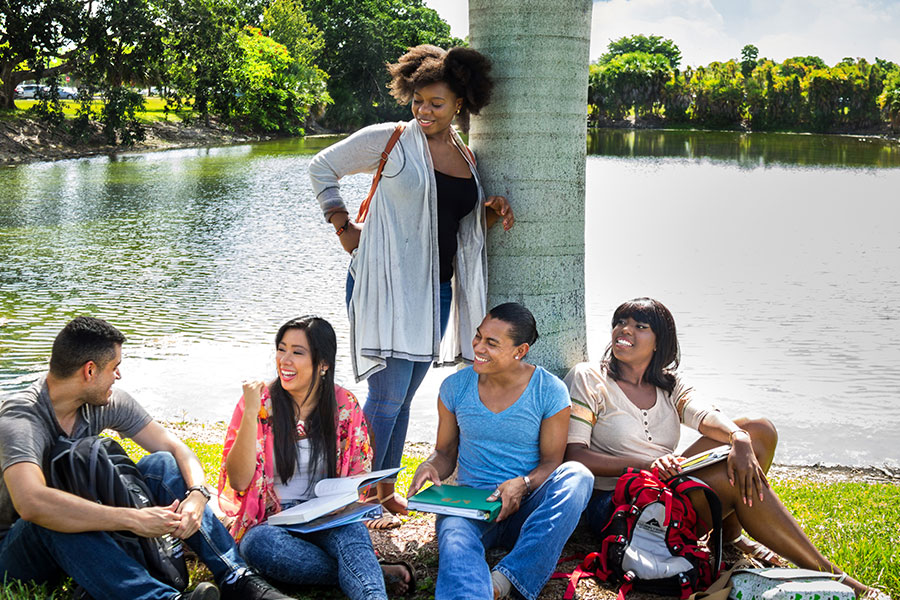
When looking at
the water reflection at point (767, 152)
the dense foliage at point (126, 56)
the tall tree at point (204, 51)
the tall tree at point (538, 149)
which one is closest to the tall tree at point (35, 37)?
the dense foliage at point (126, 56)

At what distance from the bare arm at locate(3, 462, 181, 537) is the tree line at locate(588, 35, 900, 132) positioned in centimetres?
6268

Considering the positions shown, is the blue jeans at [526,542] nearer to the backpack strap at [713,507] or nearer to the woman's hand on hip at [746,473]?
the backpack strap at [713,507]

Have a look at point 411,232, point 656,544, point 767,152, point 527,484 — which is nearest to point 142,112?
point 767,152

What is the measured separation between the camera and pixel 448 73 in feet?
14.1

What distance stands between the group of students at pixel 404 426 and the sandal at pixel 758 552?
11 mm

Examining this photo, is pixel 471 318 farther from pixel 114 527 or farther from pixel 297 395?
pixel 114 527

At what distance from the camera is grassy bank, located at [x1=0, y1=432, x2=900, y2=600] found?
3.71 meters

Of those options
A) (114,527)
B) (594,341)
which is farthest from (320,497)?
(594,341)

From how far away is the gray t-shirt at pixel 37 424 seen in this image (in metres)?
3.25

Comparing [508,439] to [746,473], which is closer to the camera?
[746,473]

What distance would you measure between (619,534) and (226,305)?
8.84 meters

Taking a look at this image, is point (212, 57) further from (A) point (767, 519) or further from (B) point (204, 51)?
(A) point (767, 519)

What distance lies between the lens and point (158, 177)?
2691 cm

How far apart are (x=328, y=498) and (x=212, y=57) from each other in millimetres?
40118
